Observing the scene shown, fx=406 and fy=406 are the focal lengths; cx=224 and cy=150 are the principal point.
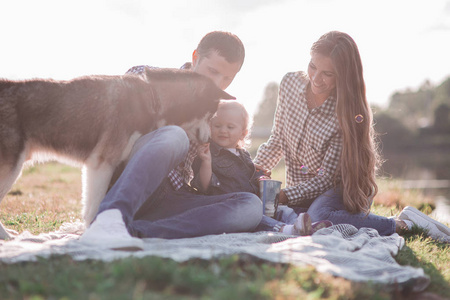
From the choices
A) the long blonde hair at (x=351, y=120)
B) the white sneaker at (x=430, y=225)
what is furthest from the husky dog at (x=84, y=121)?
the white sneaker at (x=430, y=225)

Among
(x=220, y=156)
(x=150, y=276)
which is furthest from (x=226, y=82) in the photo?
(x=150, y=276)

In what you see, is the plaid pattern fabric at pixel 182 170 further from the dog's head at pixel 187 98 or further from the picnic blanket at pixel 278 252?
the picnic blanket at pixel 278 252

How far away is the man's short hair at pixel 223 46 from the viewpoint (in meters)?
4.45

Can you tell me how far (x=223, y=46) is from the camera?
4449mm

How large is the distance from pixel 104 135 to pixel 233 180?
1475 millimetres

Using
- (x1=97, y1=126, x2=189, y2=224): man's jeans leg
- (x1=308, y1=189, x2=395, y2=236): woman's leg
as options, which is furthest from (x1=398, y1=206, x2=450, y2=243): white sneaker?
(x1=97, y1=126, x2=189, y2=224): man's jeans leg

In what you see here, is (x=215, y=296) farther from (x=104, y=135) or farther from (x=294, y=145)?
(x=294, y=145)

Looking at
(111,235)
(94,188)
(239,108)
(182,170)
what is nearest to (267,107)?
(239,108)

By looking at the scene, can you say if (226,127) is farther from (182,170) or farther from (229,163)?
(182,170)

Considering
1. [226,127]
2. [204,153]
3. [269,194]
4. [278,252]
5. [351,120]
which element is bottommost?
[278,252]

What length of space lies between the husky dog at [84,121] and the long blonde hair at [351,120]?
1804 millimetres

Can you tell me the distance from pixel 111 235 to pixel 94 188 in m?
1.13

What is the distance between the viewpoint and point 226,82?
4844 mm

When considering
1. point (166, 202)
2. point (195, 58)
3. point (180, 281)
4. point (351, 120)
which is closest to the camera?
point (180, 281)
